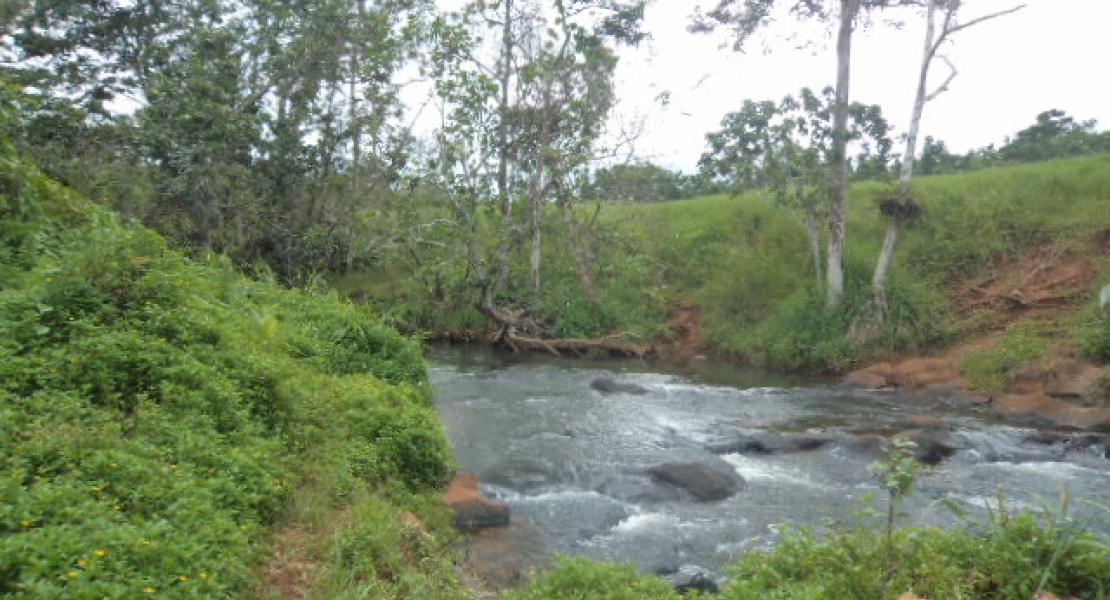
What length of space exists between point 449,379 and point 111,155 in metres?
8.09

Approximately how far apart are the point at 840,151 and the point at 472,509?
49.5ft

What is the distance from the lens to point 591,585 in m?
5.36

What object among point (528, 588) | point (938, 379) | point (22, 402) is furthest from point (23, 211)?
point (938, 379)

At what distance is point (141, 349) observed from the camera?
5734 millimetres

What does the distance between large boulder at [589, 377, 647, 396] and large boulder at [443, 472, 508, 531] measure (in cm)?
755

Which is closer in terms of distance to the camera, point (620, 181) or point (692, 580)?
point (692, 580)

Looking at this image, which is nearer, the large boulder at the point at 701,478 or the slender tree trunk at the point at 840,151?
the large boulder at the point at 701,478

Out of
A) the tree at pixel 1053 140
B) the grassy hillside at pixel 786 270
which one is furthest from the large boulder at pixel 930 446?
the tree at pixel 1053 140

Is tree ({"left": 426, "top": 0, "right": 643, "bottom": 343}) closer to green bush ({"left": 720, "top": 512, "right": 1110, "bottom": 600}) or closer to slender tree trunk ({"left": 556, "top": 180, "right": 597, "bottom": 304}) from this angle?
slender tree trunk ({"left": 556, "top": 180, "right": 597, "bottom": 304})

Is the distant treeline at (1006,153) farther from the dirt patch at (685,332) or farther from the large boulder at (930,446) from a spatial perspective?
the large boulder at (930,446)

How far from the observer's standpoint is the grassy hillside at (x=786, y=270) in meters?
18.9

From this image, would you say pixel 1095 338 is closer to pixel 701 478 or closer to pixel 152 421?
pixel 701 478

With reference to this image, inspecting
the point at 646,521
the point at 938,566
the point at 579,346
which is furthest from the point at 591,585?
the point at 579,346

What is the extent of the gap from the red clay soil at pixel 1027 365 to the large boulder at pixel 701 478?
694 centimetres
